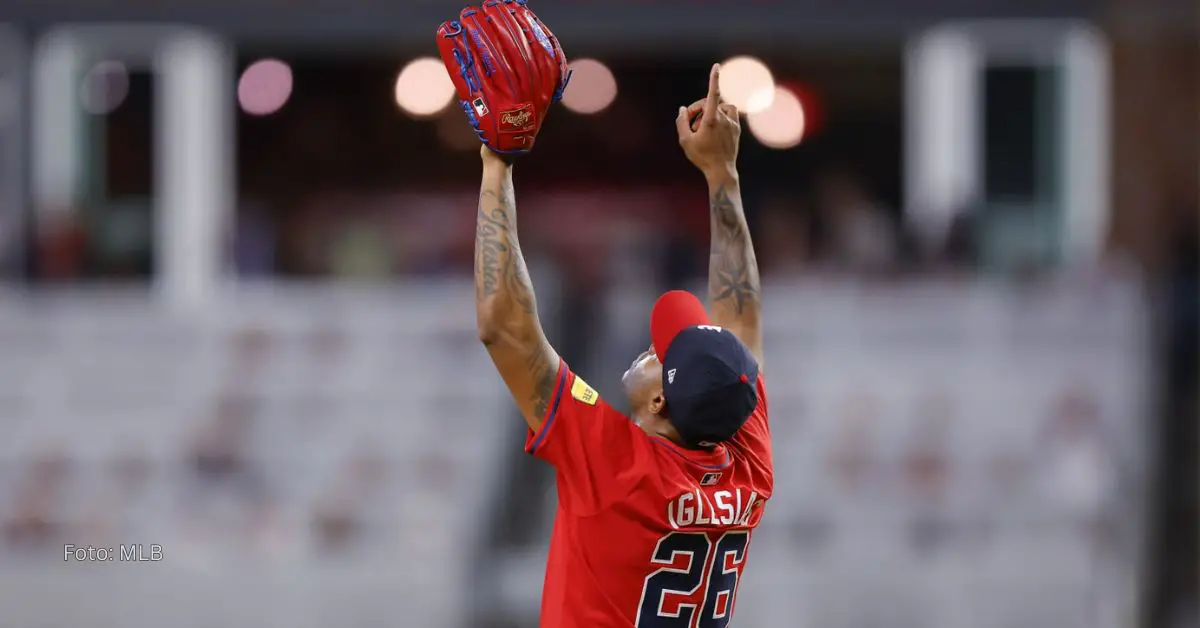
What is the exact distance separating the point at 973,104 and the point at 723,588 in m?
10.5

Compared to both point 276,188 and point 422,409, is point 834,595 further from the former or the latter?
point 276,188

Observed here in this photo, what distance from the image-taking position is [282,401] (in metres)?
10.6

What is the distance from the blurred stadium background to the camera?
9.74m

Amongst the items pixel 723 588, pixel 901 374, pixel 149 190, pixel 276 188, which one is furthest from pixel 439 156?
pixel 723 588

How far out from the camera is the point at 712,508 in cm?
360

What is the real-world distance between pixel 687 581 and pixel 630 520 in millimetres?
236

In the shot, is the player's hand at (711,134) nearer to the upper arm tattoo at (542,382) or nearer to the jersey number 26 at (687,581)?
the upper arm tattoo at (542,382)

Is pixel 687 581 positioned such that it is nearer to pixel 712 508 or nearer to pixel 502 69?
pixel 712 508

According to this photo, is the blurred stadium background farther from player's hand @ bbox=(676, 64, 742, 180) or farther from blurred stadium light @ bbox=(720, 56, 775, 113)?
player's hand @ bbox=(676, 64, 742, 180)

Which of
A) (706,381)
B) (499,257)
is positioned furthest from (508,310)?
(706,381)

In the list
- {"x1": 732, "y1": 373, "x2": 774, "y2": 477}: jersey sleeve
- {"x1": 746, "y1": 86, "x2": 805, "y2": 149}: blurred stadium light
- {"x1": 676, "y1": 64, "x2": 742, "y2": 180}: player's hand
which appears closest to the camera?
{"x1": 732, "y1": 373, "x2": 774, "y2": 477}: jersey sleeve

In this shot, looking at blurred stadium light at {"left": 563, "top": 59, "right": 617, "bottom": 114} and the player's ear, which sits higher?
blurred stadium light at {"left": 563, "top": 59, "right": 617, "bottom": 114}

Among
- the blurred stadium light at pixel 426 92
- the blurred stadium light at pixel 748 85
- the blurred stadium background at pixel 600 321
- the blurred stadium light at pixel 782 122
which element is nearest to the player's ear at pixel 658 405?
the blurred stadium light at pixel 426 92

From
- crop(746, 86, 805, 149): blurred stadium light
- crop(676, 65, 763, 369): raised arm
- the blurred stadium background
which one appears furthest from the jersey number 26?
crop(746, 86, 805, 149): blurred stadium light
